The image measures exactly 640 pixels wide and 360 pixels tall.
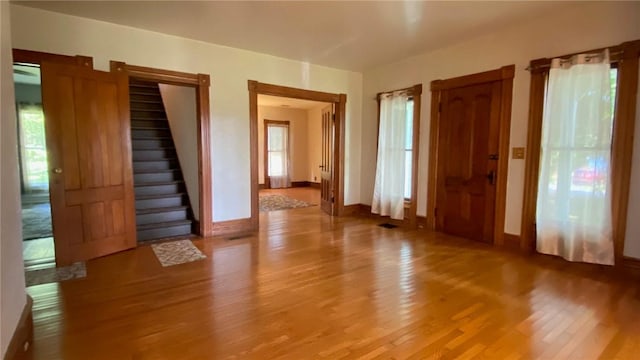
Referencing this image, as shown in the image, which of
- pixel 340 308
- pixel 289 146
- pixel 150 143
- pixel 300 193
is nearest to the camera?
pixel 340 308

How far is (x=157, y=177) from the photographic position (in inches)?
210

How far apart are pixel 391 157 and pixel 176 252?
11.7 ft

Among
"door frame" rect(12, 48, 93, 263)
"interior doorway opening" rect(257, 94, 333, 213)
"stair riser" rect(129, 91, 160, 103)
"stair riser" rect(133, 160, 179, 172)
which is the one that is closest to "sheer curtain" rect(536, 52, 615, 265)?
"door frame" rect(12, 48, 93, 263)

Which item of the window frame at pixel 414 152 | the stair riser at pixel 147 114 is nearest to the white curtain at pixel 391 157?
the window frame at pixel 414 152

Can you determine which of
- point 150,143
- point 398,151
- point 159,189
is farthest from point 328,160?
point 150,143

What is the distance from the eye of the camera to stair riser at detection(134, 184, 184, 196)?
5047 mm

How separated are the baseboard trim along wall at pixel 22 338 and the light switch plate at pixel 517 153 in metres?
4.83

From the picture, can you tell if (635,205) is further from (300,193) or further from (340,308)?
(300,193)

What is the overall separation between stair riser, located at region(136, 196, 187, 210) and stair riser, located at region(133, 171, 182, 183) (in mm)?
446

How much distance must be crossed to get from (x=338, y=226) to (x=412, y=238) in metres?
1.23

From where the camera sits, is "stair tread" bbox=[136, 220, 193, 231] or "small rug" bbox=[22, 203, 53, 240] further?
"small rug" bbox=[22, 203, 53, 240]

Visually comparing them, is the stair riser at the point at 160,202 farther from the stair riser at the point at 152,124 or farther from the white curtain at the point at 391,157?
the white curtain at the point at 391,157

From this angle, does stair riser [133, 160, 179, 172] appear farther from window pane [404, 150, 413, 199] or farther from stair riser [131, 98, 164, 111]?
window pane [404, 150, 413, 199]

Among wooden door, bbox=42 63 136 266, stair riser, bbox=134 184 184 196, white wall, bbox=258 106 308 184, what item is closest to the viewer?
wooden door, bbox=42 63 136 266
